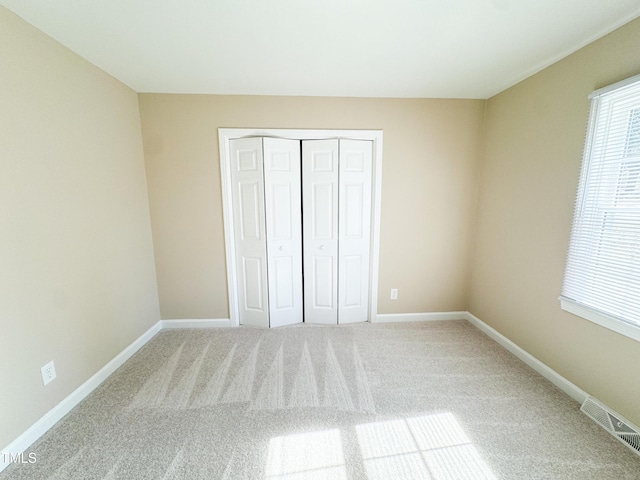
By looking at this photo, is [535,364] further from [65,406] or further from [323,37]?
[65,406]

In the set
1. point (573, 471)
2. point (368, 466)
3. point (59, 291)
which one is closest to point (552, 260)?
point (573, 471)

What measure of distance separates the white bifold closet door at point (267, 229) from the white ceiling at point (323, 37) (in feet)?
2.12

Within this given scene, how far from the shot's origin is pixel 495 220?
2.48 metres

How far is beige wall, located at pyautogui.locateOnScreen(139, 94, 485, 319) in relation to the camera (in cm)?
246

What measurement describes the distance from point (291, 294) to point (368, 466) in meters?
1.72

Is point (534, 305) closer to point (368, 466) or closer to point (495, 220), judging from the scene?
point (495, 220)

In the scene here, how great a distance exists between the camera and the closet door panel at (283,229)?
8.34 ft

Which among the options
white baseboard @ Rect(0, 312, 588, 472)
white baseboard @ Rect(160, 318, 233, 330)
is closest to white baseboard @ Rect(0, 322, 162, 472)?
white baseboard @ Rect(0, 312, 588, 472)

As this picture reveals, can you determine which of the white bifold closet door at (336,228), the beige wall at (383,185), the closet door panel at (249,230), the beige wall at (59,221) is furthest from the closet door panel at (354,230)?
the beige wall at (59,221)

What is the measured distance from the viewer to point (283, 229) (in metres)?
2.67

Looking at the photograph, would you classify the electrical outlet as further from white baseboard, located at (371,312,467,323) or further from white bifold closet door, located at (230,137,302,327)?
white baseboard, located at (371,312,467,323)

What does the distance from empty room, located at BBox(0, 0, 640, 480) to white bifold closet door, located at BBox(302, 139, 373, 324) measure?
0.08ft

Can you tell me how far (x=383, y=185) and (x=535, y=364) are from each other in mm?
2052

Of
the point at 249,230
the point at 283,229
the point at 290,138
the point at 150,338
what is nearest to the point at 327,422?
the point at 283,229
